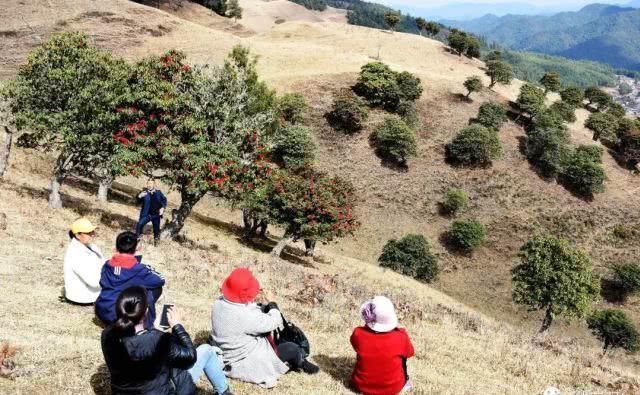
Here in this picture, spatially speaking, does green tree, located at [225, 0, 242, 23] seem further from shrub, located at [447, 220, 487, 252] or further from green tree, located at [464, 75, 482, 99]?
shrub, located at [447, 220, 487, 252]

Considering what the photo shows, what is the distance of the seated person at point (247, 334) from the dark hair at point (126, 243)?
79.7 inches

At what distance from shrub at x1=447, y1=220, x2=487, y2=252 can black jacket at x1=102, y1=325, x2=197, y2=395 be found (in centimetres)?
4467

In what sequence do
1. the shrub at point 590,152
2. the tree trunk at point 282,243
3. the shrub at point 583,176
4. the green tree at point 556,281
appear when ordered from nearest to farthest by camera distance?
the tree trunk at point 282,243
the green tree at point 556,281
the shrub at point 583,176
the shrub at point 590,152

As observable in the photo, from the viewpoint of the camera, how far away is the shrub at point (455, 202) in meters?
51.8

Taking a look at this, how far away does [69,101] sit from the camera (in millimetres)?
21359

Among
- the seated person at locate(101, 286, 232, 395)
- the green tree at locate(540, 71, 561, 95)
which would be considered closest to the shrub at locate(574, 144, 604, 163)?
the green tree at locate(540, 71, 561, 95)

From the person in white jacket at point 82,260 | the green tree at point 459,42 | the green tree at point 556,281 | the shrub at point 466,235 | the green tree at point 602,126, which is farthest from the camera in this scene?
the green tree at point 459,42

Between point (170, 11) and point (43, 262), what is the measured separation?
3174 inches

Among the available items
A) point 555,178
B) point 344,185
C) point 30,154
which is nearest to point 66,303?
point 344,185

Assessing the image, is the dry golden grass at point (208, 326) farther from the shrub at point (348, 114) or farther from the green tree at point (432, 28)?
the green tree at point (432, 28)

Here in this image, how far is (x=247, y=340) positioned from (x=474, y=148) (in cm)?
5355

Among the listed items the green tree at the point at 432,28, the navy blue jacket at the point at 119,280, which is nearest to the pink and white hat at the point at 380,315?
the navy blue jacket at the point at 119,280

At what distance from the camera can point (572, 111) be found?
71250 millimetres

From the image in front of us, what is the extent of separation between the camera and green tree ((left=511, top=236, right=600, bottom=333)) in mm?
34219
